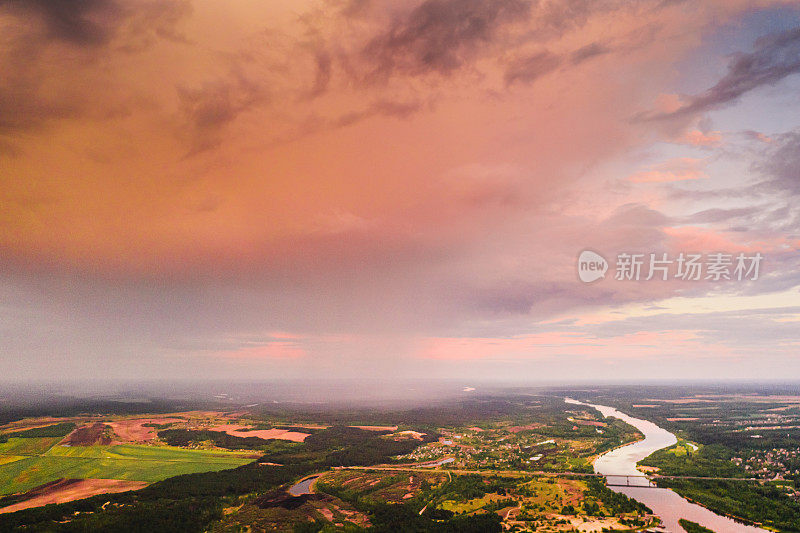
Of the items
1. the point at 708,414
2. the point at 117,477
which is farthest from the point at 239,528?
the point at 708,414

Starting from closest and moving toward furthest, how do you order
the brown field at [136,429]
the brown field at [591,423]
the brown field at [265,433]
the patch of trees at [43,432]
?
the patch of trees at [43,432] < the brown field at [136,429] < the brown field at [265,433] < the brown field at [591,423]

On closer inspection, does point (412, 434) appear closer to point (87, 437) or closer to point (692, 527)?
point (692, 527)

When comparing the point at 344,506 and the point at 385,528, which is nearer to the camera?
the point at 385,528

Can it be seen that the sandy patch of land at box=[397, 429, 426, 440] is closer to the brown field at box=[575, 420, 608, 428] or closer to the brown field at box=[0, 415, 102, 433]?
the brown field at box=[575, 420, 608, 428]

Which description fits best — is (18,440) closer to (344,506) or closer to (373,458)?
(373,458)

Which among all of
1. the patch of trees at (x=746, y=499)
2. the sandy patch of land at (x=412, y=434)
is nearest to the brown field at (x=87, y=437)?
the sandy patch of land at (x=412, y=434)

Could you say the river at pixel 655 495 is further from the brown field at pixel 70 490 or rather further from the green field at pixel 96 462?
the brown field at pixel 70 490
